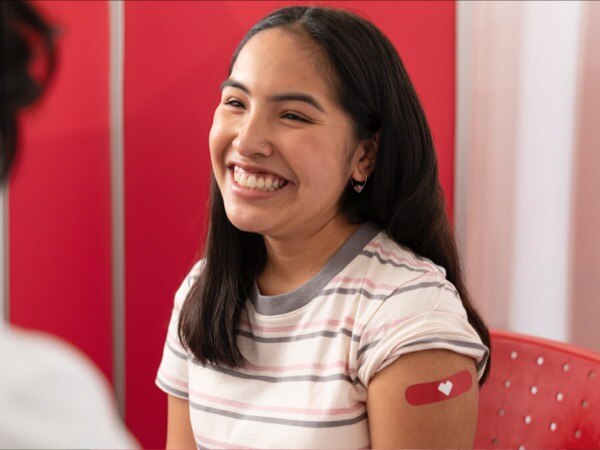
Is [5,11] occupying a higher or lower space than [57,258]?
higher

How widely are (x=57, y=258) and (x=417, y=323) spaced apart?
86cm

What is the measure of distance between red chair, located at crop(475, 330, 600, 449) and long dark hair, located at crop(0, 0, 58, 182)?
1.06 metres

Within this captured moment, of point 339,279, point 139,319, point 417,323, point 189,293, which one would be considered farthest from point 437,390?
point 139,319

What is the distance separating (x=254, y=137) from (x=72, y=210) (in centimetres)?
72

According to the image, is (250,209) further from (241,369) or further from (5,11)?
(5,11)

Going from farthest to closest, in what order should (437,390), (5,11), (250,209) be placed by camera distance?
1. (250,209)
2. (437,390)
3. (5,11)

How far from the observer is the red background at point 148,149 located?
163cm

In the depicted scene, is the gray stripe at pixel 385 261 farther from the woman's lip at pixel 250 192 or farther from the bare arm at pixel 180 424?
the bare arm at pixel 180 424

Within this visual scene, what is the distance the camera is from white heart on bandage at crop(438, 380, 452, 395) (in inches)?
37.9

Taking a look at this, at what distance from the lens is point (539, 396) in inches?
50.1

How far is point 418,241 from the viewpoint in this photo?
1154mm

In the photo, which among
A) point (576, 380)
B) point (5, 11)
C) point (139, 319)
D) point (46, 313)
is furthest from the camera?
point (139, 319)

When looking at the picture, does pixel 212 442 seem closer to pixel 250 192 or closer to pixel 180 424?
pixel 180 424

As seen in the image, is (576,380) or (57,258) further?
(57,258)
